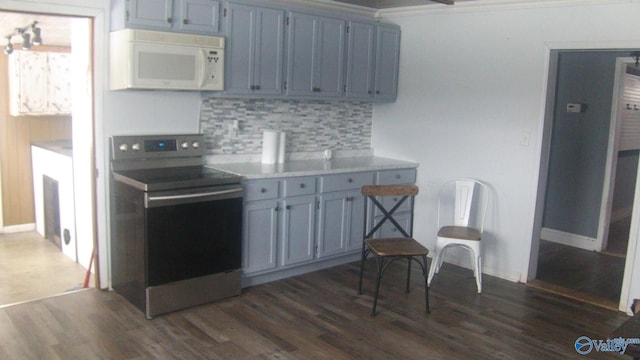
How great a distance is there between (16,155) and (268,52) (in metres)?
3.16

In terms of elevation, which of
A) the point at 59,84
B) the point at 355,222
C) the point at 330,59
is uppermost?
the point at 330,59

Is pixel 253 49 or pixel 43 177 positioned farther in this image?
pixel 43 177

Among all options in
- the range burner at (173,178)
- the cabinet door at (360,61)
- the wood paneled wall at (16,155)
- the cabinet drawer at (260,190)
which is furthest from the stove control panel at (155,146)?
the wood paneled wall at (16,155)

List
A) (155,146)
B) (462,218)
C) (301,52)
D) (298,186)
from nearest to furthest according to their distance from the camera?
(155,146), (298,186), (301,52), (462,218)

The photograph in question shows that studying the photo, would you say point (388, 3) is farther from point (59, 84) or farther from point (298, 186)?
point (59, 84)

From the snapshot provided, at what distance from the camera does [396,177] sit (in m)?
4.96

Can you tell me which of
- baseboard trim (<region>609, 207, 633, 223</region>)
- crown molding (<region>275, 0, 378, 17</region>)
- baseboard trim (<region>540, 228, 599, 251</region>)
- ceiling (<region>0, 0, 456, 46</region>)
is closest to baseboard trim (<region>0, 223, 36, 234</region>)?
ceiling (<region>0, 0, 456, 46</region>)

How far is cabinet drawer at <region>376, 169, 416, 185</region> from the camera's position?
15.9ft

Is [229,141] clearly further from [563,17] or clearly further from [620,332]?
[620,332]

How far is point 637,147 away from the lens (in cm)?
635

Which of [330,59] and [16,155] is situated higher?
[330,59]

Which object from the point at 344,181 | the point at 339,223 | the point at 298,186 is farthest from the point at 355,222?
the point at 298,186

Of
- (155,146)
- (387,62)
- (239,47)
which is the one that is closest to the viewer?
(155,146)

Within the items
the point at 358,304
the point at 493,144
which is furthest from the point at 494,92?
the point at 358,304
